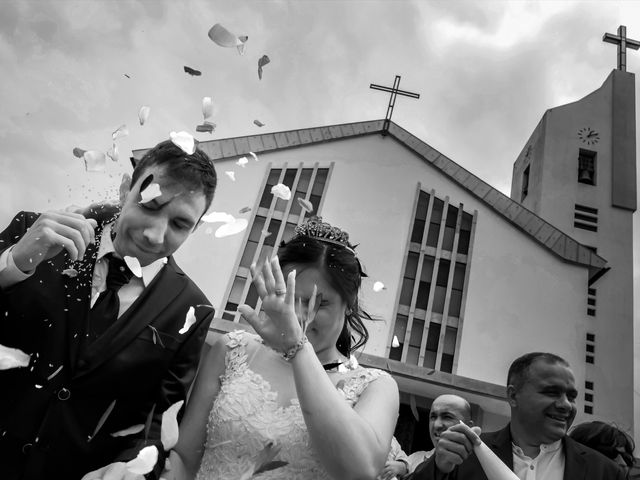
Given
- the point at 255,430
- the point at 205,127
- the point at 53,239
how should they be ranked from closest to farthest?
the point at 53,239 → the point at 255,430 → the point at 205,127

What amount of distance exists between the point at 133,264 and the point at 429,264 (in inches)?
557

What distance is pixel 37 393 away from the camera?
1.95m

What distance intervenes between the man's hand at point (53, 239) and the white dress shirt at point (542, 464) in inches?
108

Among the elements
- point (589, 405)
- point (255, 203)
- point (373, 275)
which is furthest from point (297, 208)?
point (589, 405)

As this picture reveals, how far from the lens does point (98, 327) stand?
2051 millimetres

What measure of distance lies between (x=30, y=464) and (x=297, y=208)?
1393 cm

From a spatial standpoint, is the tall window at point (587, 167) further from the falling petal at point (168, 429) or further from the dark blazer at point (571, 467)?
the falling petal at point (168, 429)

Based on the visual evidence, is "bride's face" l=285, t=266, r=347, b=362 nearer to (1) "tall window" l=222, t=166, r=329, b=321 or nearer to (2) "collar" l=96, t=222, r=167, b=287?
(2) "collar" l=96, t=222, r=167, b=287

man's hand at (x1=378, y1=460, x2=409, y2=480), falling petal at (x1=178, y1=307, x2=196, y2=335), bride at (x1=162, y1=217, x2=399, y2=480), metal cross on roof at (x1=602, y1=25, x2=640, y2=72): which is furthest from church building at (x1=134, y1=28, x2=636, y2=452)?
metal cross on roof at (x1=602, y1=25, x2=640, y2=72)

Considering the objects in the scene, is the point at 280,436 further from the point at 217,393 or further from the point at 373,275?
the point at 373,275

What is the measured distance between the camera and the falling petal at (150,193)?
6.85 feet

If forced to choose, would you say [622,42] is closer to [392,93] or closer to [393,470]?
[392,93]

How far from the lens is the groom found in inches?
75.0

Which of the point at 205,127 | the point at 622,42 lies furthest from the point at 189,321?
the point at 622,42
